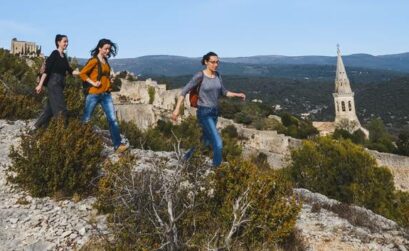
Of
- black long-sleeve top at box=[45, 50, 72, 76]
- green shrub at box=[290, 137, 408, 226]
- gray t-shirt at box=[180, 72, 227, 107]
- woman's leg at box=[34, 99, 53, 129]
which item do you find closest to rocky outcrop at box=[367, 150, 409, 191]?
green shrub at box=[290, 137, 408, 226]

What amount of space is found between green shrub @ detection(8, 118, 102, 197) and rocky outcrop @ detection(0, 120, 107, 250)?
0.17 m

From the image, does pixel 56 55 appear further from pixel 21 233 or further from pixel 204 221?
pixel 204 221

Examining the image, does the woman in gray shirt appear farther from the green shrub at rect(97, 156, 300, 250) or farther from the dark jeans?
the dark jeans

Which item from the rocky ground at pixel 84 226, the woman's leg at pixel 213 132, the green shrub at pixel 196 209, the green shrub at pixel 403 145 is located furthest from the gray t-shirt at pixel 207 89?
the green shrub at pixel 403 145

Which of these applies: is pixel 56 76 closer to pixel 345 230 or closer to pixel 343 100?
pixel 345 230

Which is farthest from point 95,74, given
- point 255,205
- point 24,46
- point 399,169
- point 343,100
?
point 343,100

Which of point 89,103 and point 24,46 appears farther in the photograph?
point 24,46

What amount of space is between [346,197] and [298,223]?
1650cm

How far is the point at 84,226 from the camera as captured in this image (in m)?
5.14

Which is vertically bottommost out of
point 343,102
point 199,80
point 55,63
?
point 343,102

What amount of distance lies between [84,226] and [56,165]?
1.12 metres

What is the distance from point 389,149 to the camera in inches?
1656

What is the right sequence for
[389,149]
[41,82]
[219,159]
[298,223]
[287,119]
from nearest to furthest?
[298,223] → [219,159] → [41,82] → [389,149] → [287,119]

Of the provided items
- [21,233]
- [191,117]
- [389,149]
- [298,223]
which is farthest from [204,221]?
[389,149]
